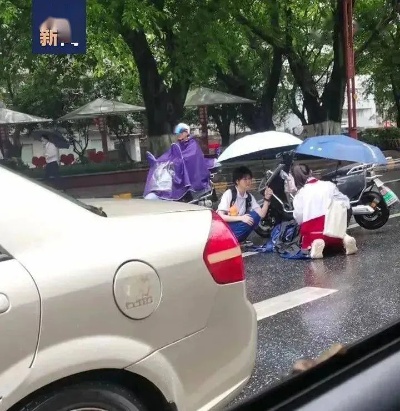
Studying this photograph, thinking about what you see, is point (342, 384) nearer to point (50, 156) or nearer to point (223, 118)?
point (50, 156)

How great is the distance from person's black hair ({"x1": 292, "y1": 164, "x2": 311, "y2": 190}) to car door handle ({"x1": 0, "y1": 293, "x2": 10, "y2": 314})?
239 inches

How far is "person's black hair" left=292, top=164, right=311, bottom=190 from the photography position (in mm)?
8090

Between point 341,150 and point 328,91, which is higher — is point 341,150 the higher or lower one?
the lower one

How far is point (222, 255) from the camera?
2910 mm

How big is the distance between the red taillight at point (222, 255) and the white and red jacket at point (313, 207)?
477 cm

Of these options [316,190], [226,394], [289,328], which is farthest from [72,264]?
[316,190]

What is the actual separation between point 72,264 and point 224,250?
0.71m

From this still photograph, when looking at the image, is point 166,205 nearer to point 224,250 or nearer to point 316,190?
point 224,250

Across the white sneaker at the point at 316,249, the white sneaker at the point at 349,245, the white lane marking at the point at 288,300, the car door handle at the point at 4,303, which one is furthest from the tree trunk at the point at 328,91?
the car door handle at the point at 4,303

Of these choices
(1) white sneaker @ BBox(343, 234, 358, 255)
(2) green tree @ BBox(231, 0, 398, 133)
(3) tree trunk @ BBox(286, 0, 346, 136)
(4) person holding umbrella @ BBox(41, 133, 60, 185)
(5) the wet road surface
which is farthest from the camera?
(3) tree trunk @ BBox(286, 0, 346, 136)

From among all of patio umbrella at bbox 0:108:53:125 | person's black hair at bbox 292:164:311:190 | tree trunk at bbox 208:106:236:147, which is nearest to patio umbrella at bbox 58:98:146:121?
patio umbrella at bbox 0:108:53:125

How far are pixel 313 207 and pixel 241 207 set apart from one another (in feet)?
3.02

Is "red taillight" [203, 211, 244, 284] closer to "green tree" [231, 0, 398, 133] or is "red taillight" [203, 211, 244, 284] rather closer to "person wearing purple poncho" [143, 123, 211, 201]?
"person wearing purple poncho" [143, 123, 211, 201]

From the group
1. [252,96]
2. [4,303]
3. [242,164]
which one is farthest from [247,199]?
[252,96]
